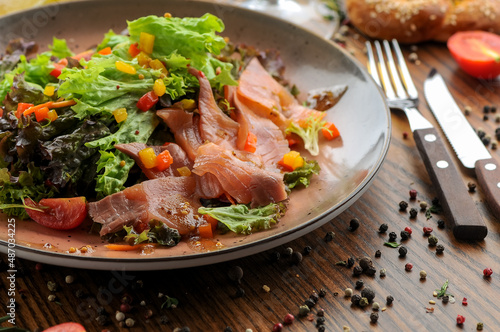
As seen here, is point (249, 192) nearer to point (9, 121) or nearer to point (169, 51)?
point (169, 51)

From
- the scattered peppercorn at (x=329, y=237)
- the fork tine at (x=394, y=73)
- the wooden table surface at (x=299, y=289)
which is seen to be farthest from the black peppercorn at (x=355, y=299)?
the fork tine at (x=394, y=73)

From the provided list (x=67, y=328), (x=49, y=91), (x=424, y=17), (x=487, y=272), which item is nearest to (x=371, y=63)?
(x=424, y=17)

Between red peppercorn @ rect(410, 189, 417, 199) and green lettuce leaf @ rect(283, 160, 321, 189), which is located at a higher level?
green lettuce leaf @ rect(283, 160, 321, 189)

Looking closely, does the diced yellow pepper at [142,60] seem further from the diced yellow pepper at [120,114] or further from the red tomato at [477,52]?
the red tomato at [477,52]

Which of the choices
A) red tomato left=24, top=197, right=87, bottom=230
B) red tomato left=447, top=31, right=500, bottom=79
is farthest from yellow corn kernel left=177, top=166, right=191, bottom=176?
red tomato left=447, top=31, right=500, bottom=79

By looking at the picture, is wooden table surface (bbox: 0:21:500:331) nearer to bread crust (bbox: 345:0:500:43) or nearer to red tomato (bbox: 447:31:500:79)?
red tomato (bbox: 447:31:500:79)

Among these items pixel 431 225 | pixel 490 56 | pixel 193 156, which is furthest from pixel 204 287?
pixel 490 56
